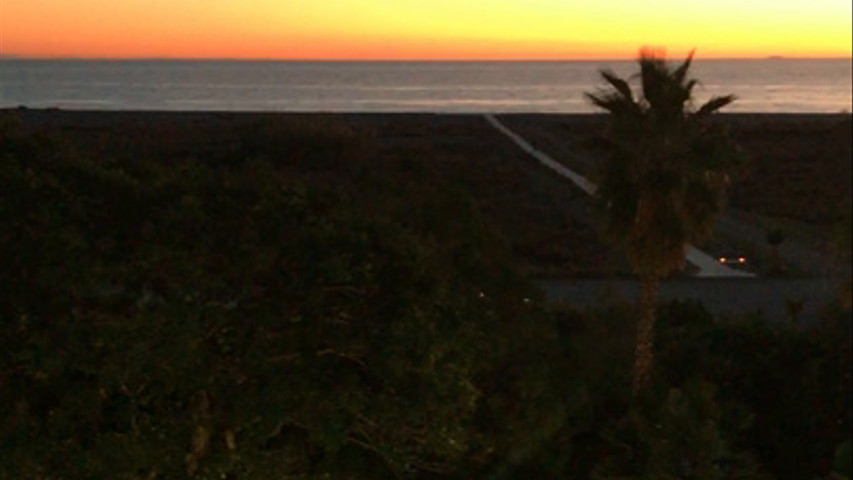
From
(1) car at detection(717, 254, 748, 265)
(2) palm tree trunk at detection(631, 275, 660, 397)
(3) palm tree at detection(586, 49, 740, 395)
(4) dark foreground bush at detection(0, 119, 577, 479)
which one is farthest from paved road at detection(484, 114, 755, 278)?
(4) dark foreground bush at detection(0, 119, 577, 479)

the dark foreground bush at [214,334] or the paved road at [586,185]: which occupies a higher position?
the dark foreground bush at [214,334]

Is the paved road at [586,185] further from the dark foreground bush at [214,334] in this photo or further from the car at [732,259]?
the dark foreground bush at [214,334]

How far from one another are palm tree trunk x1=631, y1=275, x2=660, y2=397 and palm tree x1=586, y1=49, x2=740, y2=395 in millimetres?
36

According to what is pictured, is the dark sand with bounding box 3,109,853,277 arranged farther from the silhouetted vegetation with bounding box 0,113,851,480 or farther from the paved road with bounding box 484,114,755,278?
the silhouetted vegetation with bounding box 0,113,851,480

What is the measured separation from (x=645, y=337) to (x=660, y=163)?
2.26 meters

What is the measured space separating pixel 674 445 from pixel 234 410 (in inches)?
185

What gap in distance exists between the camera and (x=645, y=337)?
15.3 meters

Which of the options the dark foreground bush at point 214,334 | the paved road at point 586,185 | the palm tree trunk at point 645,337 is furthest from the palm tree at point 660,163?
the dark foreground bush at point 214,334

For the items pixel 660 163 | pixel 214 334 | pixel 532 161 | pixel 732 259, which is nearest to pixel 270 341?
pixel 214 334

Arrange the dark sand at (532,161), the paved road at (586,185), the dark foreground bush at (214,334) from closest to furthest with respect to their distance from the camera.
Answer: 1. the dark foreground bush at (214,334)
2. the paved road at (586,185)
3. the dark sand at (532,161)

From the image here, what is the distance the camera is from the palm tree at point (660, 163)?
14625mm

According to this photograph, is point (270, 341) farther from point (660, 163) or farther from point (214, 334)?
point (660, 163)

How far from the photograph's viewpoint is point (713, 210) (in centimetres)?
1477

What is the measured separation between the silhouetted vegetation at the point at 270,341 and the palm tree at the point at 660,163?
198 centimetres
